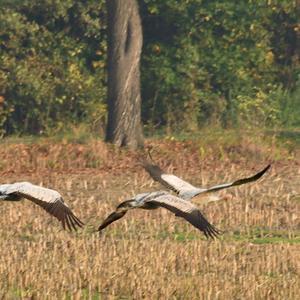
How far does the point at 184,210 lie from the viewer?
1282 centimetres

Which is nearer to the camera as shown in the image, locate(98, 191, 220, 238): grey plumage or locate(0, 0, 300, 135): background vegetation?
locate(98, 191, 220, 238): grey plumage

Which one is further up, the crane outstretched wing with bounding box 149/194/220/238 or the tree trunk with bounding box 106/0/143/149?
the tree trunk with bounding box 106/0/143/149

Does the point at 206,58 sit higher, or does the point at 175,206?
the point at 206,58

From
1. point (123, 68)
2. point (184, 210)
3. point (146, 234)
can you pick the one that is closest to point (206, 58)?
point (123, 68)

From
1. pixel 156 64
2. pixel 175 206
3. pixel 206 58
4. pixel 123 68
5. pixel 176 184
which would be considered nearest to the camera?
pixel 175 206

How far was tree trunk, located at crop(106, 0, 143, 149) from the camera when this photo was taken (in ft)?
86.2

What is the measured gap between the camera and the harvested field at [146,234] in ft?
42.3

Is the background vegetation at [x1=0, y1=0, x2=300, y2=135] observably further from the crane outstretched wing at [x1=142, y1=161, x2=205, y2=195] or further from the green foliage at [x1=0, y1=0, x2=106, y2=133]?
the crane outstretched wing at [x1=142, y1=161, x2=205, y2=195]

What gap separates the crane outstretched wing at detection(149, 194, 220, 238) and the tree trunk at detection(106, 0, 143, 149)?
13.3 metres

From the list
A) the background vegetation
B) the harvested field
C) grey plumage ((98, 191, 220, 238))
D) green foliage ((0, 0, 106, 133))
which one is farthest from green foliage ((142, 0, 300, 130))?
grey plumage ((98, 191, 220, 238))

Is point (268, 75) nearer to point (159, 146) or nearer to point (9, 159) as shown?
point (159, 146)

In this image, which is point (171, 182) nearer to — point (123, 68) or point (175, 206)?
point (175, 206)

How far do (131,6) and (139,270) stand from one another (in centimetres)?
1348

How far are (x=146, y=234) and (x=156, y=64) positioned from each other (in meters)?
14.6
